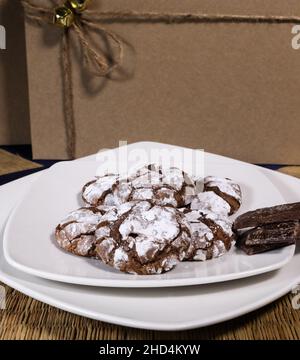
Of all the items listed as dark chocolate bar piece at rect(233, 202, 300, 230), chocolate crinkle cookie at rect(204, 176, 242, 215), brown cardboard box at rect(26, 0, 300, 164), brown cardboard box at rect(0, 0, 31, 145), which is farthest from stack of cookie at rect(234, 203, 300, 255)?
brown cardboard box at rect(0, 0, 31, 145)

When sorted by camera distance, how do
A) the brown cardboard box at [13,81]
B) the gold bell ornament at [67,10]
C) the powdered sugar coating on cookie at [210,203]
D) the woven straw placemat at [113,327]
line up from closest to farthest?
the woven straw placemat at [113,327], the powdered sugar coating on cookie at [210,203], the gold bell ornament at [67,10], the brown cardboard box at [13,81]

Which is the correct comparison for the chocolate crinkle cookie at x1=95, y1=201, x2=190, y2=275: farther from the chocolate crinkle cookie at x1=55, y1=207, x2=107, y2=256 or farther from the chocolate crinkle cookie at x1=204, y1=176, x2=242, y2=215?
the chocolate crinkle cookie at x1=204, y1=176, x2=242, y2=215

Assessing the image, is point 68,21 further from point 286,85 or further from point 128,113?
point 286,85

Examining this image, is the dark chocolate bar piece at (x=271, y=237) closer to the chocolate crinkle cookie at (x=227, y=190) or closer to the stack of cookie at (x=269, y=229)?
the stack of cookie at (x=269, y=229)

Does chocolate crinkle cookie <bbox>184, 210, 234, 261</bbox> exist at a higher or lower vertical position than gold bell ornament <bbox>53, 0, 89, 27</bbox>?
lower

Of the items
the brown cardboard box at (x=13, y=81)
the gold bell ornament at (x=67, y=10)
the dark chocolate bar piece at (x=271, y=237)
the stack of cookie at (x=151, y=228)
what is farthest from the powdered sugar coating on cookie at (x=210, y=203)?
the brown cardboard box at (x=13, y=81)

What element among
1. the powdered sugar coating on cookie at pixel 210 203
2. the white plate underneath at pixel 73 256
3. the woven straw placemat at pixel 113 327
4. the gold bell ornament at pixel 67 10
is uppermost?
the gold bell ornament at pixel 67 10
